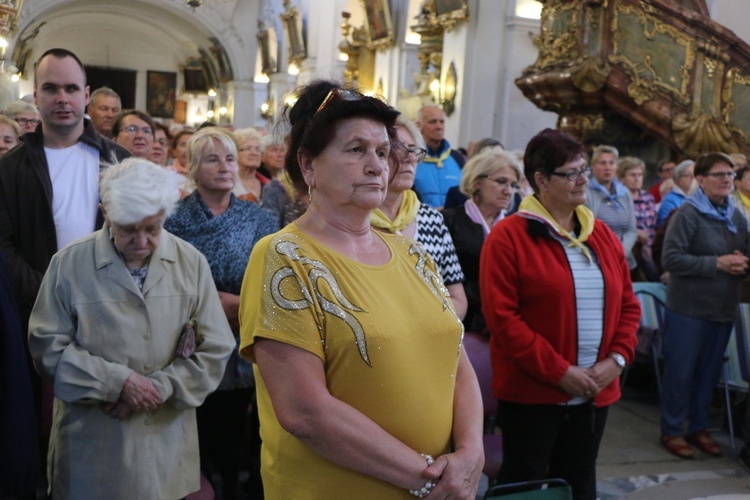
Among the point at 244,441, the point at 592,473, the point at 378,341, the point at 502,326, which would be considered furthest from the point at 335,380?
the point at 244,441

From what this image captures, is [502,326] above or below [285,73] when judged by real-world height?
below

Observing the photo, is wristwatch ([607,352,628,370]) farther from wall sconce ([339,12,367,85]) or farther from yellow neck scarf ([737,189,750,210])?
wall sconce ([339,12,367,85])

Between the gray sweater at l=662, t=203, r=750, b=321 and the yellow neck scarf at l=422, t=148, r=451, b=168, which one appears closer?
the gray sweater at l=662, t=203, r=750, b=321

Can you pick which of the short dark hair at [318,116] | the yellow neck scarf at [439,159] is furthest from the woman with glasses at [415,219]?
the yellow neck scarf at [439,159]

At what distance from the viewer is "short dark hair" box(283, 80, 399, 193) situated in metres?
1.90

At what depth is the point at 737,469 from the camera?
4652mm

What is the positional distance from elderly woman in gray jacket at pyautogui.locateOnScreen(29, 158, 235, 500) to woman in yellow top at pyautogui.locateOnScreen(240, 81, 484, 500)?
2.72 ft

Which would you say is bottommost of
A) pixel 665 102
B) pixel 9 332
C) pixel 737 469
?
pixel 737 469

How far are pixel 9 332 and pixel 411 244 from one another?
1226 millimetres

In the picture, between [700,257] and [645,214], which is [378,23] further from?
[700,257]

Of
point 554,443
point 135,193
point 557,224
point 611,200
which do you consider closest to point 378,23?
point 611,200

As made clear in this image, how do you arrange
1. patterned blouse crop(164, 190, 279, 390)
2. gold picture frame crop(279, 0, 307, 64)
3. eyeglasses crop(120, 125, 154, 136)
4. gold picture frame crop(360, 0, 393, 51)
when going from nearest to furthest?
patterned blouse crop(164, 190, 279, 390) → eyeglasses crop(120, 125, 154, 136) → gold picture frame crop(360, 0, 393, 51) → gold picture frame crop(279, 0, 307, 64)

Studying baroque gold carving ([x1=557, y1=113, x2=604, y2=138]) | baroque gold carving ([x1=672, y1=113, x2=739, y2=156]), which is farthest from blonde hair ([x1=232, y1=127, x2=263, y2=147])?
baroque gold carving ([x1=672, y1=113, x2=739, y2=156])

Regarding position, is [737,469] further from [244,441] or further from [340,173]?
[340,173]
